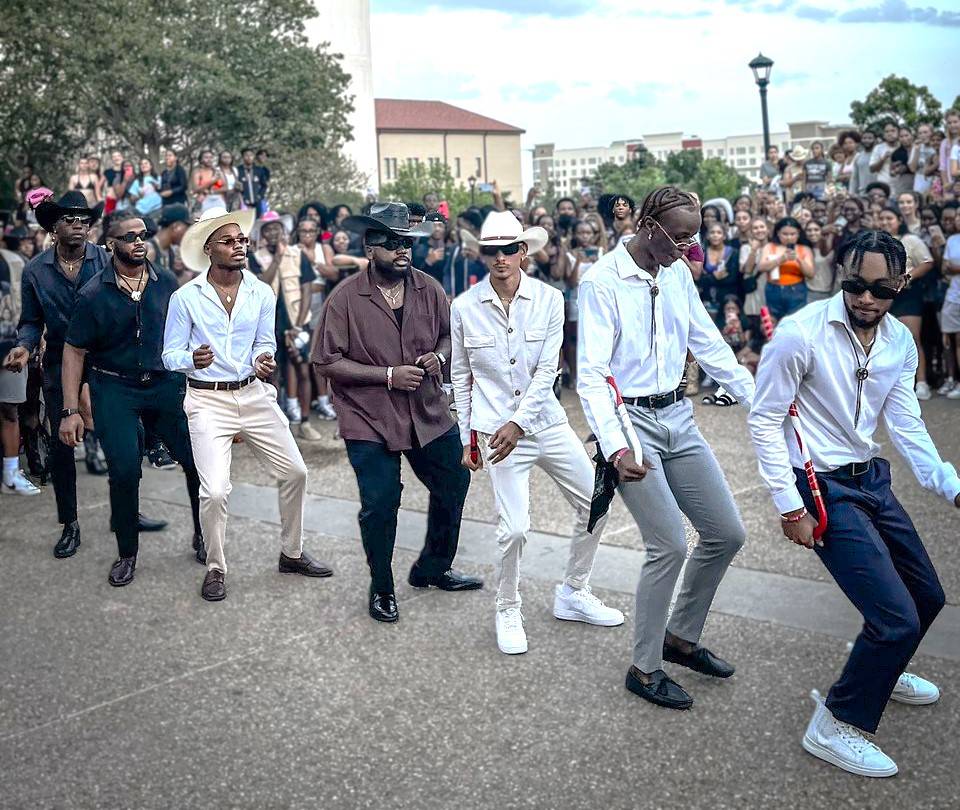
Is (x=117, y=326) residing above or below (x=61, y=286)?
below

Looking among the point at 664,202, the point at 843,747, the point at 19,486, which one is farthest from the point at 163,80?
the point at 843,747

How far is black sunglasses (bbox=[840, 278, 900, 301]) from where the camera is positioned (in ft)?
13.7

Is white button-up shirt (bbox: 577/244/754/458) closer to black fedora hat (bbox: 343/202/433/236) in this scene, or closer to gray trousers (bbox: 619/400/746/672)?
gray trousers (bbox: 619/400/746/672)

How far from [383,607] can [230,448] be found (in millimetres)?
1392

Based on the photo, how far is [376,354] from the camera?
20.0 ft

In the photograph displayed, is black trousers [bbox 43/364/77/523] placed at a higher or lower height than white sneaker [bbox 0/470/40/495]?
higher

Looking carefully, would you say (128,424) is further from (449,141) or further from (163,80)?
(449,141)

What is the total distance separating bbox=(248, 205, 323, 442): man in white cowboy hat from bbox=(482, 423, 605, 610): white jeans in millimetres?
6183

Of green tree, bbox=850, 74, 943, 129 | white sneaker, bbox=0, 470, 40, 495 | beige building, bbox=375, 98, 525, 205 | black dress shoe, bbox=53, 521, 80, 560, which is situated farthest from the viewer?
beige building, bbox=375, 98, 525, 205

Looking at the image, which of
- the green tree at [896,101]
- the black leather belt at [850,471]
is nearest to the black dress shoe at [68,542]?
the black leather belt at [850,471]

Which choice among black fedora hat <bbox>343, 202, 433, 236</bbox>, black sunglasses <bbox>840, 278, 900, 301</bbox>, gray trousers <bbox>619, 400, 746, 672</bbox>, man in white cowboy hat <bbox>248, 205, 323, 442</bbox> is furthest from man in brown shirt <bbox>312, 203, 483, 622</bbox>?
man in white cowboy hat <bbox>248, 205, 323, 442</bbox>

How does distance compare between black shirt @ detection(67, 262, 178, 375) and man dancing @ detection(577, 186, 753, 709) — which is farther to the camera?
black shirt @ detection(67, 262, 178, 375)

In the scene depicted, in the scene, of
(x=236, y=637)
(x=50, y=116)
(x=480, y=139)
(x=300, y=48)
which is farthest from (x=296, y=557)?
(x=480, y=139)

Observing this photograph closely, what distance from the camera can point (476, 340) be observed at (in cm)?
576
